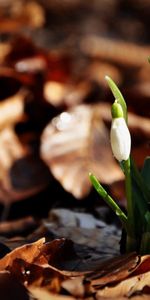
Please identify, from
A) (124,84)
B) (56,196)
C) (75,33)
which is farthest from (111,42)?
(56,196)

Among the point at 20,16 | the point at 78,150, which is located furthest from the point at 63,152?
the point at 20,16

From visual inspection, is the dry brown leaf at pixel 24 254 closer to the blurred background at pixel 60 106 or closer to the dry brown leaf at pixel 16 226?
the dry brown leaf at pixel 16 226

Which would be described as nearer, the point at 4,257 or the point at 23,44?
the point at 4,257

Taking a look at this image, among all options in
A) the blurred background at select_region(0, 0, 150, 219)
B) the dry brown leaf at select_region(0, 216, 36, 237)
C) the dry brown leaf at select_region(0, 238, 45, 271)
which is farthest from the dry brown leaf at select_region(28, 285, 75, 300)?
the blurred background at select_region(0, 0, 150, 219)

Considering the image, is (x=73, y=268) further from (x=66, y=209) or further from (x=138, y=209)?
(x=66, y=209)

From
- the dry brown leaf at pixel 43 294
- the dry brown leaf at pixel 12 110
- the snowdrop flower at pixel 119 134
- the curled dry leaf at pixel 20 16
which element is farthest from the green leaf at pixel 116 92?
the curled dry leaf at pixel 20 16

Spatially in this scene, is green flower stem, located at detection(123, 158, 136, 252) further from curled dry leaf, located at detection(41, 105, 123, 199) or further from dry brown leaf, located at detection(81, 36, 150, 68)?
dry brown leaf, located at detection(81, 36, 150, 68)
